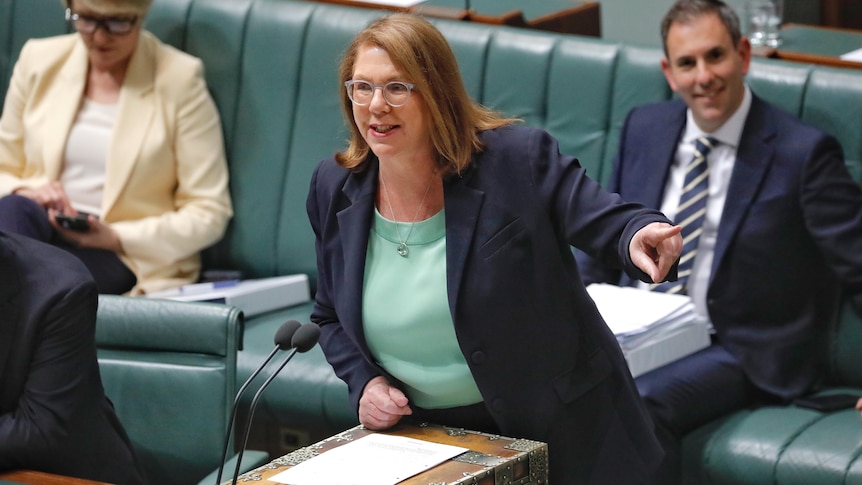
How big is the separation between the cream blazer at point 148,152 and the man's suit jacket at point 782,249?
1.59m

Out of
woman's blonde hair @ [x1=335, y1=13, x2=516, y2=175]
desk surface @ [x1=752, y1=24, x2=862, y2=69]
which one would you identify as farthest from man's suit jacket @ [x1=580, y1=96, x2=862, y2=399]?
woman's blonde hair @ [x1=335, y1=13, x2=516, y2=175]

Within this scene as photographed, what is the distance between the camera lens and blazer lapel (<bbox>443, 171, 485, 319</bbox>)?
2186 millimetres

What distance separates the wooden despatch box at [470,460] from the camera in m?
1.97

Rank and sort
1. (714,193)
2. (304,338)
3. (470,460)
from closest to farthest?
(304,338), (470,460), (714,193)

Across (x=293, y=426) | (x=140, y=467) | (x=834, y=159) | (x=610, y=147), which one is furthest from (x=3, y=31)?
(x=834, y=159)

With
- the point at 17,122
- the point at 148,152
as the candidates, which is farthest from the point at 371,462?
the point at 17,122

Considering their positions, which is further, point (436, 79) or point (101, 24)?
point (101, 24)

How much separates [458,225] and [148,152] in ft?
6.71

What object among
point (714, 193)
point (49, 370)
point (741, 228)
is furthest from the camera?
point (714, 193)

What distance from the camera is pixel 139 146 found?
4.04 meters

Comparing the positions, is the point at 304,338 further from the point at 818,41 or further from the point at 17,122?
the point at 17,122

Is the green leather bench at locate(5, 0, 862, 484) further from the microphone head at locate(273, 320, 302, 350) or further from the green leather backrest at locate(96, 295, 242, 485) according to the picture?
the microphone head at locate(273, 320, 302, 350)

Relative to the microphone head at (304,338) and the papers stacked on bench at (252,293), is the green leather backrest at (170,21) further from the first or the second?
the microphone head at (304,338)

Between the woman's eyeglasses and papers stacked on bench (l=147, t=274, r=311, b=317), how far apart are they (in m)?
1.74
